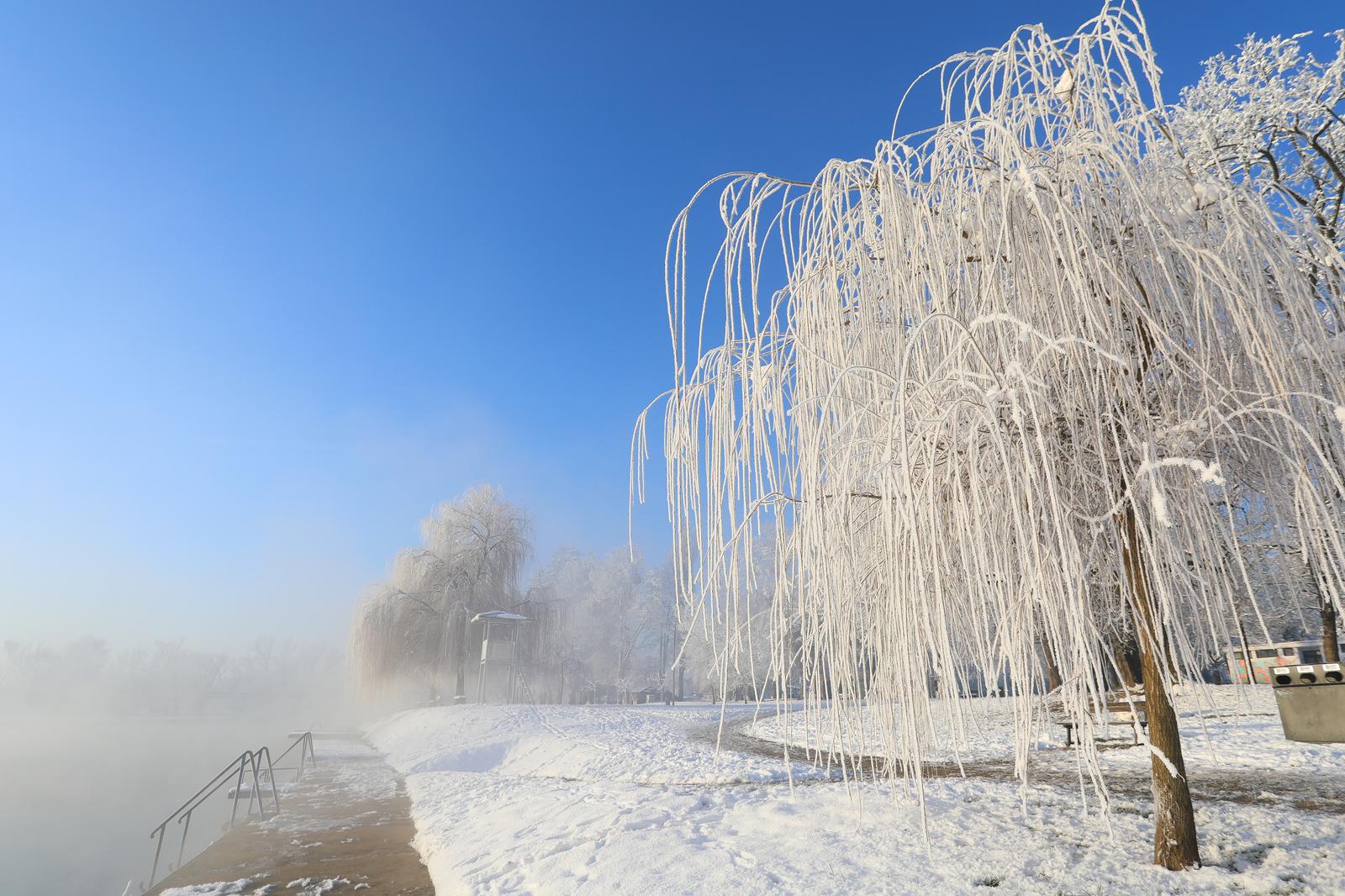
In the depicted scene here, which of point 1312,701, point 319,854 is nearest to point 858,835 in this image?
point 319,854

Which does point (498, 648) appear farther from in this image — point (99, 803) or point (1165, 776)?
point (1165, 776)

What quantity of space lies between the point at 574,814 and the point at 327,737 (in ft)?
70.2

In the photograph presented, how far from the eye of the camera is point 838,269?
2.94 m

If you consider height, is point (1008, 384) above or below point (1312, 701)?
above

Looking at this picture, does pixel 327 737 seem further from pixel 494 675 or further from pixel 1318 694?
pixel 1318 694

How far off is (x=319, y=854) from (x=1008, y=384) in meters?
7.22

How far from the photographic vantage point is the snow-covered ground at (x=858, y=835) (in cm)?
346

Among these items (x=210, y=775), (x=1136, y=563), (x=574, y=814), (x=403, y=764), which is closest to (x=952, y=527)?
(x=1136, y=563)

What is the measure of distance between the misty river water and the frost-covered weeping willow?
7.86 meters

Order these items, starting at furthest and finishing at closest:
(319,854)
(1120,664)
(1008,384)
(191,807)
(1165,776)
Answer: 1. (191,807)
2. (1120,664)
3. (319,854)
4. (1165,776)
5. (1008,384)

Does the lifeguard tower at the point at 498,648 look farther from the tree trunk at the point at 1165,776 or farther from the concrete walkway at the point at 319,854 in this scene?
the tree trunk at the point at 1165,776

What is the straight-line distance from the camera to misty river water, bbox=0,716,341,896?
40.9 feet

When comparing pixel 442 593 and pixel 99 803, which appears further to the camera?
pixel 442 593

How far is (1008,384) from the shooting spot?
2213 millimetres
